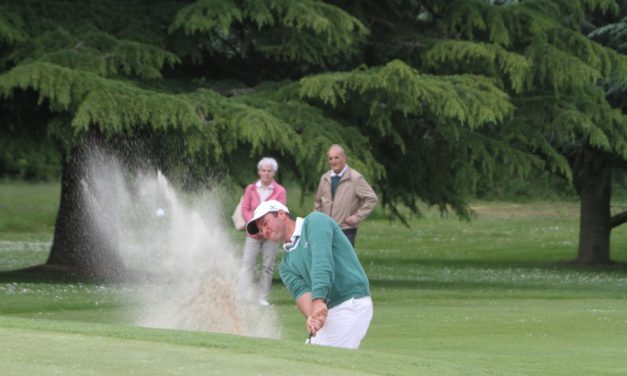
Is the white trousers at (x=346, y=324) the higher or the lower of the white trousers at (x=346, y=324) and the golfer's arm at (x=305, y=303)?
the lower

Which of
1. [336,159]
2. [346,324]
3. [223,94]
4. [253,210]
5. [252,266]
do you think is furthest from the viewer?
[223,94]

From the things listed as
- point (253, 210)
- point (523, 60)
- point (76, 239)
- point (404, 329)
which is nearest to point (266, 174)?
point (253, 210)

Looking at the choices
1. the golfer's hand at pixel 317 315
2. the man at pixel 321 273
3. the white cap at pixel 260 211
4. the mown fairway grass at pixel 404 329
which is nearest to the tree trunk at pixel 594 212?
the mown fairway grass at pixel 404 329

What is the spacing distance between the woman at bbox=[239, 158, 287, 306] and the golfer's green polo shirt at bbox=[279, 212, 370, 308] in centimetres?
784

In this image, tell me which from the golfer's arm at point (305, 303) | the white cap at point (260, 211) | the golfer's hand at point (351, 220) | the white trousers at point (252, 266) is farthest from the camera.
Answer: the white trousers at point (252, 266)

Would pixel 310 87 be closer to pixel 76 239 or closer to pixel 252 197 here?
pixel 252 197

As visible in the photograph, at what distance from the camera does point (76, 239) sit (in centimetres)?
2675

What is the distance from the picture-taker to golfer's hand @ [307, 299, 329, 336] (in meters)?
8.74

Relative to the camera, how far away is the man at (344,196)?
16734 millimetres

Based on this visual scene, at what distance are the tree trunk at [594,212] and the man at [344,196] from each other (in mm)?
15002

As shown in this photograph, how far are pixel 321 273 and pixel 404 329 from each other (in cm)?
634

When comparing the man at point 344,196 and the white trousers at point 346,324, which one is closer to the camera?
the white trousers at point 346,324

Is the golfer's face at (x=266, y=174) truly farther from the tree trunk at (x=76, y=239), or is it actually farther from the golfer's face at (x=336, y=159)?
the tree trunk at (x=76, y=239)

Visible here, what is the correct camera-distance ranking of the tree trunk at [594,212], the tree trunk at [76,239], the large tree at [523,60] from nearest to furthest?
the large tree at [523,60], the tree trunk at [76,239], the tree trunk at [594,212]
